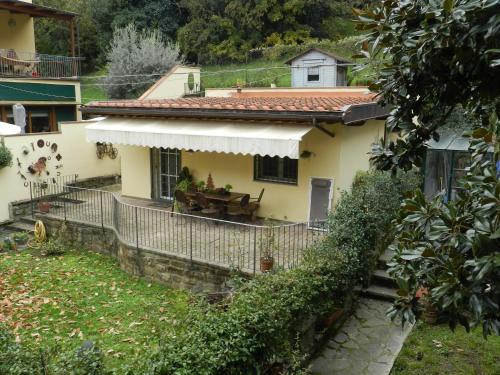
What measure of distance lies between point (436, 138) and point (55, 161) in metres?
17.7

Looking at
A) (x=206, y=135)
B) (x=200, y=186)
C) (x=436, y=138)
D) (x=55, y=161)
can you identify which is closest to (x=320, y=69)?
(x=200, y=186)

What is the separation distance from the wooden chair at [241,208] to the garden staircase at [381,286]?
14.9 feet

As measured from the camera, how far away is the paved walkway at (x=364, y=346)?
8.18m

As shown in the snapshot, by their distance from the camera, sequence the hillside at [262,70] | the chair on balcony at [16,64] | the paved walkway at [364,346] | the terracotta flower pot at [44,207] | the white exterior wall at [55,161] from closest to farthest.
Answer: the paved walkway at [364,346]
the terracotta flower pot at [44,207]
the white exterior wall at [55,161]
the chair on balcony at [16,64]
the hillside at [262,70]

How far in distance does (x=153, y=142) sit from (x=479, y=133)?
1220 centimetres

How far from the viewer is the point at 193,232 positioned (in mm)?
13641

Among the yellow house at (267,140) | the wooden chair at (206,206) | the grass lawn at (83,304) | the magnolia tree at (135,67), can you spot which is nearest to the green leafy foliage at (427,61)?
the grass lawn at (83,304)

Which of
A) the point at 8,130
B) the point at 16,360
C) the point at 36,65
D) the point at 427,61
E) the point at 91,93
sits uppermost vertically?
the point at 91,93

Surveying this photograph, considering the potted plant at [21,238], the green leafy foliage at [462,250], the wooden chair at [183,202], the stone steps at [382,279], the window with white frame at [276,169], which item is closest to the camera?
the green leafy foliage at [462,250]

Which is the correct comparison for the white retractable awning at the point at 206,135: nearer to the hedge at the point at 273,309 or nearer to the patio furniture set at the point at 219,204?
the patio furniture set at the point at 219,204

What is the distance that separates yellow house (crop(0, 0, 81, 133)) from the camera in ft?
78.1

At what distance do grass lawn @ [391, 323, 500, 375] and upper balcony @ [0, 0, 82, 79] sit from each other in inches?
926

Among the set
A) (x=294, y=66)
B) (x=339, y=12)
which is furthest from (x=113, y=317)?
(x=339, y=12)

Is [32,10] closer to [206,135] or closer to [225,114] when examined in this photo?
[225,114]
